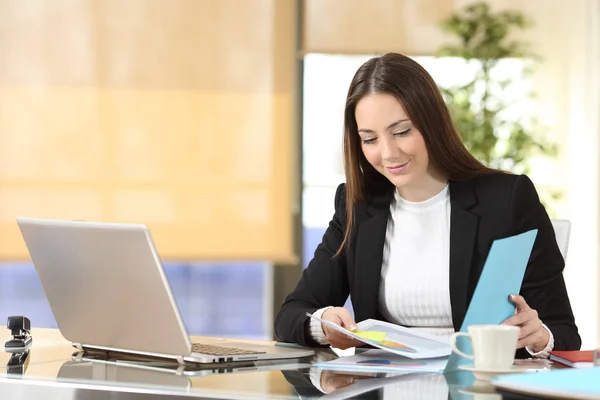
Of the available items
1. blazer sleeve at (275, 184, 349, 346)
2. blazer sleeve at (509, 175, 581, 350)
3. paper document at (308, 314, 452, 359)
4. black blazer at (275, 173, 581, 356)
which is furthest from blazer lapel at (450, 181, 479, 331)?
paper document at (308, 314, 452, 359)

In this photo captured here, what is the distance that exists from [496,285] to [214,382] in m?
0.50

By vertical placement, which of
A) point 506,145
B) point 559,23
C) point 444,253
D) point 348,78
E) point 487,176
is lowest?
point 444,253

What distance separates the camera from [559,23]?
497cm

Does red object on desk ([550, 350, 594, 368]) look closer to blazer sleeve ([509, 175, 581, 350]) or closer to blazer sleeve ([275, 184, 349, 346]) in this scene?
blazer sleeve ([509, 175, 581, 350])

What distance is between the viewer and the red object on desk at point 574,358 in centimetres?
152

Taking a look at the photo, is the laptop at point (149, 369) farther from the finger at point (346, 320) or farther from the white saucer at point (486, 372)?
the white saucer at point (486, 372)

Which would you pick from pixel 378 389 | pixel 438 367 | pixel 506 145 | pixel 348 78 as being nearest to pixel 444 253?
pixel 438 367

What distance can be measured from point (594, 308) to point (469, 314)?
149 inches

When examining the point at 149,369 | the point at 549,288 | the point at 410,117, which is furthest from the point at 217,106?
the point at 149,369

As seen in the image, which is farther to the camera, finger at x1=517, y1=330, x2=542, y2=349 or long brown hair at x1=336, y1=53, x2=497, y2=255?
long brown hair at x1=336, y1=53, x2=497, y2=255

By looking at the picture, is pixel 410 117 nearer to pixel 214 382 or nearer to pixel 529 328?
pixel 529 328

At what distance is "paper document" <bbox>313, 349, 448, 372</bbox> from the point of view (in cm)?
143

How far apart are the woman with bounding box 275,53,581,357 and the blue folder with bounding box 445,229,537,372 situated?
43cm

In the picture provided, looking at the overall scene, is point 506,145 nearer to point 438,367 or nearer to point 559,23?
point 559,23
